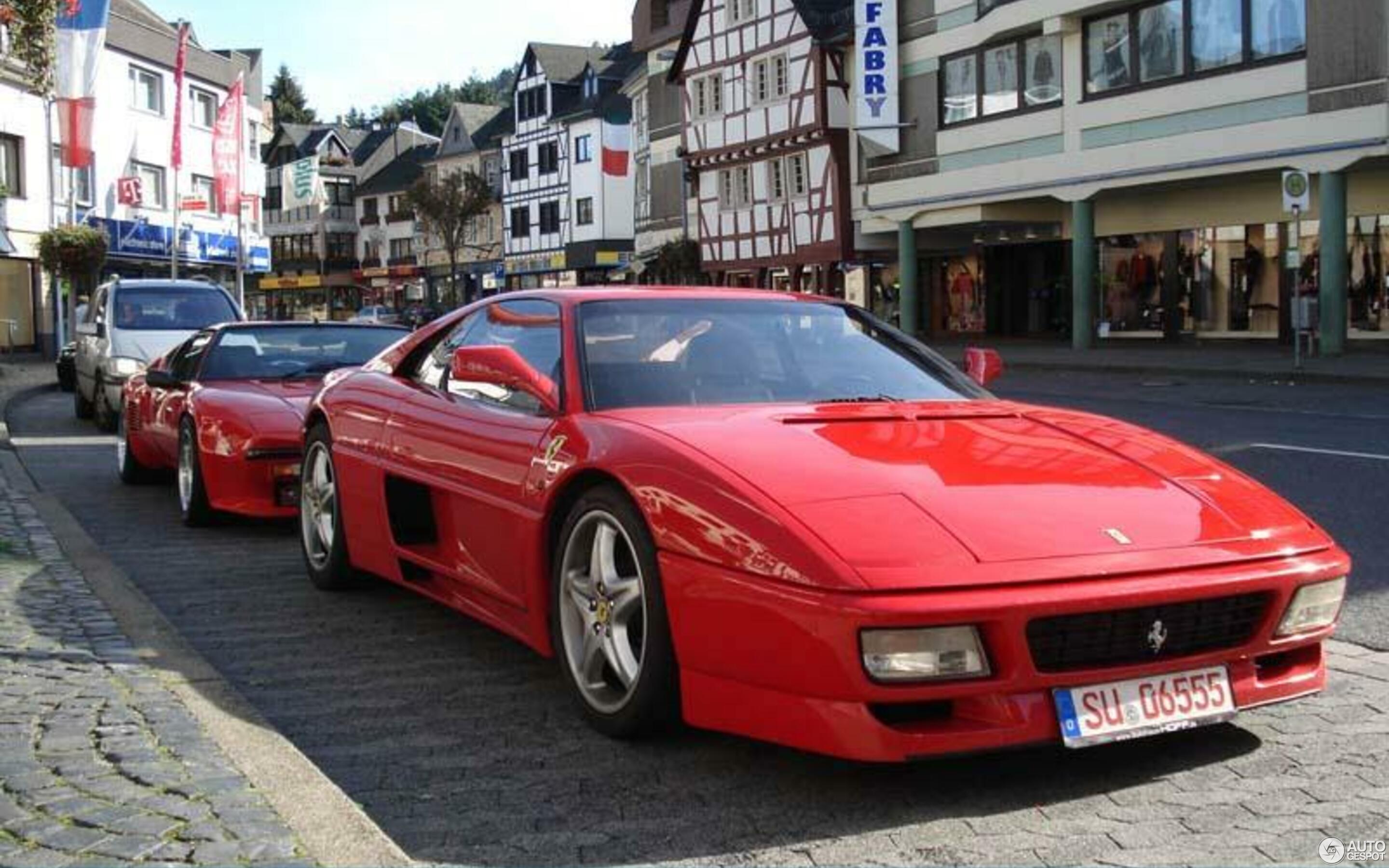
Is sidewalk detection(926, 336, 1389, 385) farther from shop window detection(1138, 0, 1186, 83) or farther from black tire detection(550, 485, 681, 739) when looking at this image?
black tire detection(550, 485, 681, 739)

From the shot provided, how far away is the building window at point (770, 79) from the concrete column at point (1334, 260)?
67.3 ft

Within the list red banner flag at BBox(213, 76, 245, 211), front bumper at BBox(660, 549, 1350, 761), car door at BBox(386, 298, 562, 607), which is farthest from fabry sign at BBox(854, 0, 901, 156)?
front bumper at BBox(660, 549, 1350, 761)

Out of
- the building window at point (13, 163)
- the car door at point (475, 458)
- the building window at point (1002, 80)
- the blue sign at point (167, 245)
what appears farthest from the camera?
the blue sign at point (167, 245)

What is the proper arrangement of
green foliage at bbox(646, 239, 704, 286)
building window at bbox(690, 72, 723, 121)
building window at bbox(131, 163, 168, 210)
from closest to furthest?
1. building window at bbox(131, 163, 168, 210)
2. building window at bbox(690, 72, 723, 121)
3. green foliage at bbox(646, 239, 704, 286)

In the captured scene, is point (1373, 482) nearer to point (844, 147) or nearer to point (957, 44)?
point (957, 44)

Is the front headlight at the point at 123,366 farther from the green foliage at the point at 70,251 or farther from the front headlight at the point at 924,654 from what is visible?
the green foliage at the point at 70,251

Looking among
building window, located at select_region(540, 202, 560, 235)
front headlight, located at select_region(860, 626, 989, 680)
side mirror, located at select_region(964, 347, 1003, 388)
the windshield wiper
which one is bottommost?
front headlight, located at select_region(860, 626, 989, 680)

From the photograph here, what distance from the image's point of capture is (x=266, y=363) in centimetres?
956

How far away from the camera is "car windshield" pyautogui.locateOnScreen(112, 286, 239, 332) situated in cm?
1673

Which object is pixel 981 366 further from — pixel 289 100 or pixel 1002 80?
pixel 289 100

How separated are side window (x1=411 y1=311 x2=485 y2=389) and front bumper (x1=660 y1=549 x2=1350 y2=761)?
2235 mm

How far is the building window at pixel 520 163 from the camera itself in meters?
72.9

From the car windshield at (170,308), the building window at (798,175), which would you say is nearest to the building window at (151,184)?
the building window at (798,175)

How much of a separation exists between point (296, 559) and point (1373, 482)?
21.6ft
